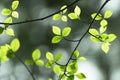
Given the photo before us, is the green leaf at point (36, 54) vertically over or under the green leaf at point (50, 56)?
over

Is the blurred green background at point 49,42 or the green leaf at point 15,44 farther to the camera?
the blurred green background at point 49,42

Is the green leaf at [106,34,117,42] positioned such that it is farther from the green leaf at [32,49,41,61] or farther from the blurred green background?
the blurred green background

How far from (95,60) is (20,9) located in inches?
33.7

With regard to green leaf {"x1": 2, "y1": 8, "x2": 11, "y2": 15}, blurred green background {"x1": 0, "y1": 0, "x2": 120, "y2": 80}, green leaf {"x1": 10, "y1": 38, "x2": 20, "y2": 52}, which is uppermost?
green leaf {"x1": 2, "y1": 8, "x2": 11, "y2": 15}

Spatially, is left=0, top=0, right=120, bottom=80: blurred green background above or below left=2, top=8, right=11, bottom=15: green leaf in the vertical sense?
below

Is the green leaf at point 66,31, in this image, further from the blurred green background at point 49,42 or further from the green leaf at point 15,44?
the blurred green background at point 49,42

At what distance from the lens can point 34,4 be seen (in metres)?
3.14

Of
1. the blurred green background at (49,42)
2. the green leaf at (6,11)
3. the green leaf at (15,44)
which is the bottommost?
the blurred green background at (49,42)

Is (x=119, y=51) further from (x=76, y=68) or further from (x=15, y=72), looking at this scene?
(x=76, y=68)

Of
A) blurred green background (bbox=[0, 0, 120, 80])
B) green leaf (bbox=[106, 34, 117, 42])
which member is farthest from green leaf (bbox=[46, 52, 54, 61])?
blurred green background (bbox=[0, 0, 120, 80])

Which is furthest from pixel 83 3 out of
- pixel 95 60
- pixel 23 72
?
pixel 23 72

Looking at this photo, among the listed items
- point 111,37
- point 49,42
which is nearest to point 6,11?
point 111,37

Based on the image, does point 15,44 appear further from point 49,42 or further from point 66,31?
point 49,42

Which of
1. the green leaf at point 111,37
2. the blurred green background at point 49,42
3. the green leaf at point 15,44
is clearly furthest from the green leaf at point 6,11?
the blurred green background at point 49,42
